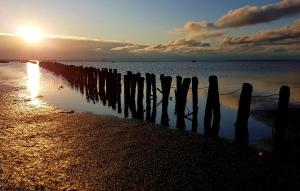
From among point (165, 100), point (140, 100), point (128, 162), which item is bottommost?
point (128, 162)

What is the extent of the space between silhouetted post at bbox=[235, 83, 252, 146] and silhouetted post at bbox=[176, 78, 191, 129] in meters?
2.93

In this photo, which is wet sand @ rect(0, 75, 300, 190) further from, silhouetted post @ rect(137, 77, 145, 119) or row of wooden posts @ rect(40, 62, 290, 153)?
silhouetted post @ rect(137, 77, 145, 119)

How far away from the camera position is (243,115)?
8.99 m

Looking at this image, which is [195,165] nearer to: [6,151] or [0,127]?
[6,151]

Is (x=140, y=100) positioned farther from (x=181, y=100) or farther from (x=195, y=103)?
(x=195, y=103)

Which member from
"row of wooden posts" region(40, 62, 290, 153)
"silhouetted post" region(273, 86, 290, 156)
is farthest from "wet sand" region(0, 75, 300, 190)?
"row of wooden posts" region(40, 62, 290, 153)

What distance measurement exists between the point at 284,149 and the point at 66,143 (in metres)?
5.40

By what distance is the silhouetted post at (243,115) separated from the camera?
29.2 feet

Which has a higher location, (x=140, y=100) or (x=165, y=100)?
(x=165, y=100)

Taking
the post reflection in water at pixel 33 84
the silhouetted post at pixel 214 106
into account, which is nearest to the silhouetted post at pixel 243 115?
the silhouetted post at pixel 214 106

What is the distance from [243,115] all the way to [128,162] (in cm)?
339

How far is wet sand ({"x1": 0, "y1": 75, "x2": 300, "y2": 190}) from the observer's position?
20.7ft

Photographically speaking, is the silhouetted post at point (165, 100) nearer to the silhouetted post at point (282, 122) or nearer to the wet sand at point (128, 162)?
the wet sand at point (128, 162)

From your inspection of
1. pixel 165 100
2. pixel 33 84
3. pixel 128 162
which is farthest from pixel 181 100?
pixel 33 84
